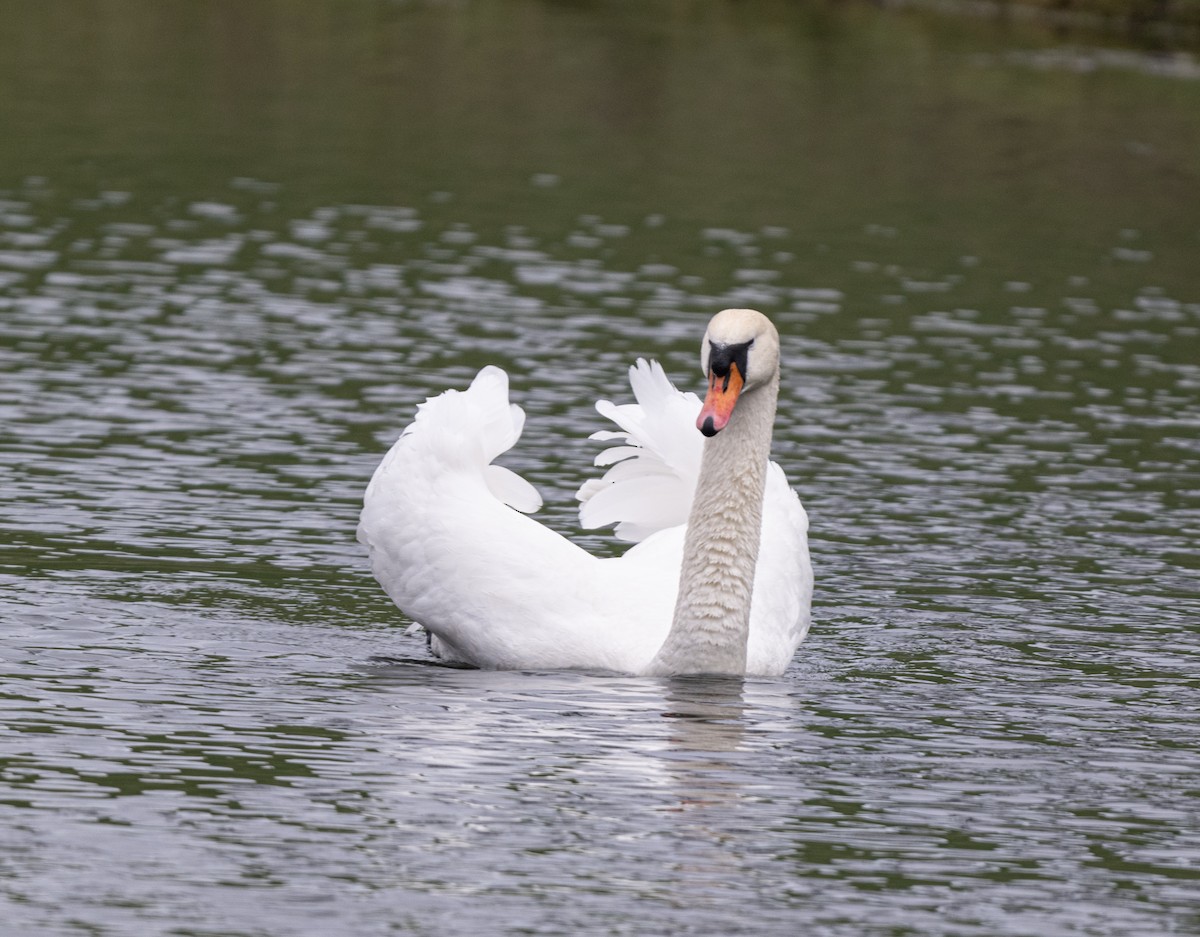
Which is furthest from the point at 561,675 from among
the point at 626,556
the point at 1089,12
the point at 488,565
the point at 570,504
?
the point at 1089,12

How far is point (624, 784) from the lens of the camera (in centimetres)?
1106

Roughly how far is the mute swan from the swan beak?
0.01m

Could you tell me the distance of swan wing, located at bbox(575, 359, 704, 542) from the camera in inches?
547

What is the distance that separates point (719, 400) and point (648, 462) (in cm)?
187

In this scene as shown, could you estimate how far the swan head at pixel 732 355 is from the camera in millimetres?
12688

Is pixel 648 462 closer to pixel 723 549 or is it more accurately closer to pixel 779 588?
pixel 779 588

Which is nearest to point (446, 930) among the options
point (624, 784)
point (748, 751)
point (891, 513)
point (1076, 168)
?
point (624, 784)

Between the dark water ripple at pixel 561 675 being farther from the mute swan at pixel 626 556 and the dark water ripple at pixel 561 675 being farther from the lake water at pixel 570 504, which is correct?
the mute swan at pixel 626 556

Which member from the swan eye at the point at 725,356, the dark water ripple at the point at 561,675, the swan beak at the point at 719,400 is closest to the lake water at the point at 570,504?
the dark water ripple at the point at 561,675

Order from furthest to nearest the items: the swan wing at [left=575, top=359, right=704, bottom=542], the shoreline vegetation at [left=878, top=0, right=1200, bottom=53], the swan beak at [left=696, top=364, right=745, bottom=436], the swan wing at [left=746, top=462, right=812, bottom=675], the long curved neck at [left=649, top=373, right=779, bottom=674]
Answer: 1. the shoreline vegetation at [left=878, top=0, right=1200, bottom=53]
2. the swan wing at [left=575, top=359, right=704, bottom=542]
3. the swan wing at [left=746, top=462, right=812, bottom=675]
4. the long curved neck at [left=649, top=373, right=779, bottom=674]
5. the swan beak at [left=696, top=364, right=745, bottom=436]

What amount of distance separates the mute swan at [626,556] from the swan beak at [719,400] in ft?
0.03

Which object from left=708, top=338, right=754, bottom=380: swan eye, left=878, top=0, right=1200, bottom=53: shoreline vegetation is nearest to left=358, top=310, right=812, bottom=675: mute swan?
left=708, top=338, right=754, bottom=380: swan eye

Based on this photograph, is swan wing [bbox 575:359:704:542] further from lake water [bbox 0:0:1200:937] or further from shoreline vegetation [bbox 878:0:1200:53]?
shoreline vegetation [bbox 878:0:1200:53]

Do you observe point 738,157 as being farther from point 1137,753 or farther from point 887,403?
point 1137,753
